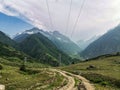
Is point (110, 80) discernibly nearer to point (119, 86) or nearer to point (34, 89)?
point (119, 86)

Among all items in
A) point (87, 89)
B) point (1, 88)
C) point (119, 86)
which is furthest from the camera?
point (119, 86)

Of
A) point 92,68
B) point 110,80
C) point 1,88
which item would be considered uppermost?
point 92,68

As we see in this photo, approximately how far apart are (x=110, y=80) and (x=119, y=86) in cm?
889

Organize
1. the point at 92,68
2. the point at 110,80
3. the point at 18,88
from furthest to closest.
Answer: the point at 92,68, the point at 110,80, the point at 18,88

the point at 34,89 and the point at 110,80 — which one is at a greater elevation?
the point at 110,80

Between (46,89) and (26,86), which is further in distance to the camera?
(26,86)

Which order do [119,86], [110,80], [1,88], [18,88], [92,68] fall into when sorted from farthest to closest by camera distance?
[92,68]
[110,80]
[119,86]
[18,88]
[1,88]

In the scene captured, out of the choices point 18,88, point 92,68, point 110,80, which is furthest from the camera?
point 92,68

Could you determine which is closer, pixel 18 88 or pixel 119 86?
pixel 18 88

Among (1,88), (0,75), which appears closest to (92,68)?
(0,75)

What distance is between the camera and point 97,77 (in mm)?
97000

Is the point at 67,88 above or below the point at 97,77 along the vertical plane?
below

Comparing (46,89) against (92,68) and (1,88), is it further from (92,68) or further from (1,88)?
(92,68)

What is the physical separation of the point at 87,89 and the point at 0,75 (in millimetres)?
40855
